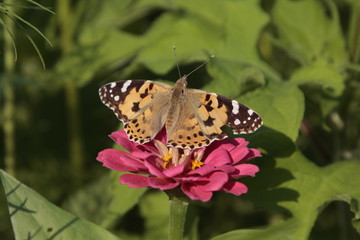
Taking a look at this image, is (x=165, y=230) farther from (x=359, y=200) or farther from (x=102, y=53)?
(x=359, y=200)

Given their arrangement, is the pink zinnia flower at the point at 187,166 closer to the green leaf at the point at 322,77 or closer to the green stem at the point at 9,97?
the green leaf at the point at 322,77

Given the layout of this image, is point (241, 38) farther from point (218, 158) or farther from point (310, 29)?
point (218, 158)

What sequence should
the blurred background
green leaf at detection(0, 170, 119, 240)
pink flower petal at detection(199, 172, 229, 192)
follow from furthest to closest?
the blurred background
green leaf at detection(0, 170, 119, 240)
pink flower petal at detection(199, 172, 229, 192)

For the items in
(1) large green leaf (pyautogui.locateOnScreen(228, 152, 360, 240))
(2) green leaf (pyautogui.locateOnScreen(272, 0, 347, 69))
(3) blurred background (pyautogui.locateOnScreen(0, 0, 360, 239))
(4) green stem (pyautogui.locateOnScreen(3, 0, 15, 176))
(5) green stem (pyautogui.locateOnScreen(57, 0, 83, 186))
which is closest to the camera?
(1) large green leaf (pyautogui.locateOnScreen(228, 152, 360, 240))

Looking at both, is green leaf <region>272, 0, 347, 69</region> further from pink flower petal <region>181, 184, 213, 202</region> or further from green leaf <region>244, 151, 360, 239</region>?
pink flower petal <region>181, 184, 213, 202</region>

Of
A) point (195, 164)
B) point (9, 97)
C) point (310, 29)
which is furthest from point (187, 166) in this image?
point (9, 97)

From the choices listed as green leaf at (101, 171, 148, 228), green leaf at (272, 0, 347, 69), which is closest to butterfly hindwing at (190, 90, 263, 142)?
green leaf at (101, 171, 148, 228)

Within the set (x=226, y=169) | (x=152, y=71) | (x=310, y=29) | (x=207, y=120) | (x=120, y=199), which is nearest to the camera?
(x=226, y=169)
